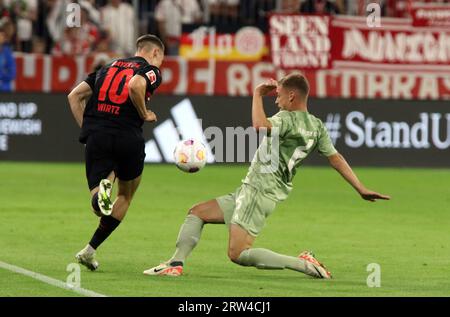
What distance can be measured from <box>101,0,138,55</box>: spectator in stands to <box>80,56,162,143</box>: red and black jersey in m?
14.1

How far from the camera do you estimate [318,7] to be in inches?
1005

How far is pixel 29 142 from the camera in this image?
23812 millimetres

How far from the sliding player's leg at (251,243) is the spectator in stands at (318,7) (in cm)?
1495

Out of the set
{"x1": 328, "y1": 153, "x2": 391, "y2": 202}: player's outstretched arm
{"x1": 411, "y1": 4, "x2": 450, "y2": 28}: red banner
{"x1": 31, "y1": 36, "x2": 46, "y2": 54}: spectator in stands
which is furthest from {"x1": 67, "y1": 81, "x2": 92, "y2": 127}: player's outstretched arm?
{"x1": 411, "y1": 4, "x2": 450, "y2": 28}: red banner

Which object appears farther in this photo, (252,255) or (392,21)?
(392,21)

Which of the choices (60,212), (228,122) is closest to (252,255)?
(60,212)

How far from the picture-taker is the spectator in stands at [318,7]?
83.3 feet

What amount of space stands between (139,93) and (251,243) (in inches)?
64.8

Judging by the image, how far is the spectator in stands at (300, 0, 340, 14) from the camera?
83.3ft

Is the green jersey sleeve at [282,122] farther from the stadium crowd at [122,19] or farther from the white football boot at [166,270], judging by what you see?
the stadium crowd at [122,19]

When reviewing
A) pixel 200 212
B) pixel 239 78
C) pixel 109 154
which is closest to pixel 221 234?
pixel 109 154

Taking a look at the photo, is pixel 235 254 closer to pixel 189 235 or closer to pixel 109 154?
pixel 189 235
